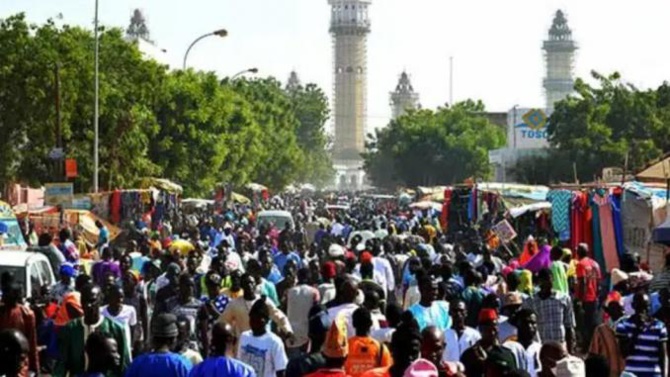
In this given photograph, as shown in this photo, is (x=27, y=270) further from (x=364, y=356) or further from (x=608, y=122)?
(x=608, y=122)

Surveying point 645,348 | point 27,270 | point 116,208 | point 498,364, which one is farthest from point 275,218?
point 498,364

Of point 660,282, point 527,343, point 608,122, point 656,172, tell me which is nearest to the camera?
point 527,343

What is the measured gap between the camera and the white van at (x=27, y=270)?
601 inches

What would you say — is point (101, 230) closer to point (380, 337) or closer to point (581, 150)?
point (380, 337)

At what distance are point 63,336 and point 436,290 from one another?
3244 millimetres

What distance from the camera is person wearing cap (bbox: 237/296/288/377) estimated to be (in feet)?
34.1

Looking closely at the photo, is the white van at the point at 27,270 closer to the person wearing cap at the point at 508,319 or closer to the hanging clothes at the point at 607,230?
the person wearing cap at the point at 508,319

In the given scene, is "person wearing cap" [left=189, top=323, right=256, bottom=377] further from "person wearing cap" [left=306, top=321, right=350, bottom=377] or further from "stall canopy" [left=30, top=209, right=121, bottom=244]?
"stall canopy" [left=30, top=209, right=121, bottom=244]

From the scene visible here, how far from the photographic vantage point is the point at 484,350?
31.2 feet

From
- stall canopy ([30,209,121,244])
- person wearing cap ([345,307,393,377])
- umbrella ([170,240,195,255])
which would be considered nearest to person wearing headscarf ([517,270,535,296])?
person wearing cap ([345,307,393,377])

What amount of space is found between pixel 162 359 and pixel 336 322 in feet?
3.48

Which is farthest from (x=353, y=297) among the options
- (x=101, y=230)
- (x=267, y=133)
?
(x=267, y=133)

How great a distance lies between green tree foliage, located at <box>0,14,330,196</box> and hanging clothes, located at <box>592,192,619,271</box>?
71.4 feet

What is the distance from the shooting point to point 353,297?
12062 mm
